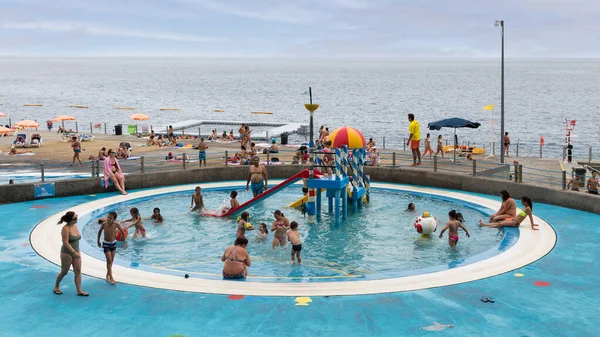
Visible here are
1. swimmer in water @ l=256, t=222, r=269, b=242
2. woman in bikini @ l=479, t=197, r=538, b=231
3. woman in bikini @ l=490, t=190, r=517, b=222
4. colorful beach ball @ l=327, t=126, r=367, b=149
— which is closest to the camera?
swimmer in water @ l=256, t=222, r=269, b=242

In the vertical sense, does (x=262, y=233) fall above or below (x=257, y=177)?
below

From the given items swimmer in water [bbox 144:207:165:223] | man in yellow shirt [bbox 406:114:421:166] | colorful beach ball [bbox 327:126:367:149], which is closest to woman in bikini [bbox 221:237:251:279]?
swimmer in water [bbox 144:207:165:223]

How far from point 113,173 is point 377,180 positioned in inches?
451

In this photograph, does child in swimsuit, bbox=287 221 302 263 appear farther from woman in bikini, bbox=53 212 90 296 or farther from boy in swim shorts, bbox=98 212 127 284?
woman in bikini, bbox=53 212 90 296

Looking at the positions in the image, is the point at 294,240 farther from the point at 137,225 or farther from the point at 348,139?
the point at 348,139

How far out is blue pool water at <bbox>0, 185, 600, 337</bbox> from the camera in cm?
1232

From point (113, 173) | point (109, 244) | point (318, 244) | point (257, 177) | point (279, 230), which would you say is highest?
point (113, 173)

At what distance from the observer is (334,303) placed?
45.0 feet

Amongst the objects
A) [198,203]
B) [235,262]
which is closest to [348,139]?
[198,203]

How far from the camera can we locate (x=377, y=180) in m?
29.8

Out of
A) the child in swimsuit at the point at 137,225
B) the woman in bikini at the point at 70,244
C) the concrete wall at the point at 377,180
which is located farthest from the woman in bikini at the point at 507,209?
the woman in bikini at the point at 70,244

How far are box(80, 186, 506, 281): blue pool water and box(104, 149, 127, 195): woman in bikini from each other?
1.19 m

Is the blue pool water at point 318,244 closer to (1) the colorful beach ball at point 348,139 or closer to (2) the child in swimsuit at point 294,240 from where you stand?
(2) the child in swimsuit at point 294,240

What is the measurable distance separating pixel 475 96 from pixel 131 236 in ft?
551
